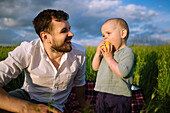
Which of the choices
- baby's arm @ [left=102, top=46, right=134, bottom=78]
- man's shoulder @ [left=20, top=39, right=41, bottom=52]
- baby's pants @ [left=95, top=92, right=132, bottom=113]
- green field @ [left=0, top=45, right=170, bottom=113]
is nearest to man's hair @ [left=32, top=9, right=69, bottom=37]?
man's shoulder @ [left=20, top=39, right=41, bottom=52]

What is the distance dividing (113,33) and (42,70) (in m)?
1.08

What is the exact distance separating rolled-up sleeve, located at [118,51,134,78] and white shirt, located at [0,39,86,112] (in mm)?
819

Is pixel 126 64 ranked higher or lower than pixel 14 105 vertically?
higher

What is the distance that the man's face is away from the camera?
6.98ft

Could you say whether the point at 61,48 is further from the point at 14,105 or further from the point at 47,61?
the point at 14,105

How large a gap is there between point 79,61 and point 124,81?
85cm

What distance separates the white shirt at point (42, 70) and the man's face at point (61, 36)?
0.16 metres

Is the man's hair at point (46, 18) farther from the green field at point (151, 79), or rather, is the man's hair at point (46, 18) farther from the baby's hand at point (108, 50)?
the green field at point (151, 79)

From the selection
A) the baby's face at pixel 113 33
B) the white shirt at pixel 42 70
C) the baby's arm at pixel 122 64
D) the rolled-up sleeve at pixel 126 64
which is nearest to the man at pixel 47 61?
the white shirt at pixel 42 70

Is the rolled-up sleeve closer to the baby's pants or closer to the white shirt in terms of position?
the baby's pants

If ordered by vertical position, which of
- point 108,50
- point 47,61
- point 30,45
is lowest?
point 47,61

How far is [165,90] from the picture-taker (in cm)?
321

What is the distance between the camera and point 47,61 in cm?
219

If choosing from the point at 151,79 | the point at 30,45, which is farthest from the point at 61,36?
the point at 151,79
